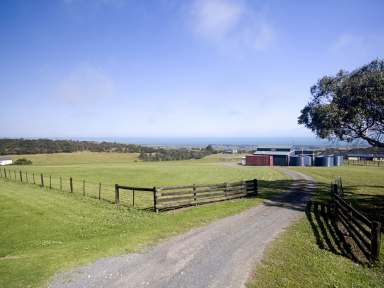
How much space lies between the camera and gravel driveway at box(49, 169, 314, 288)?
33.9 ft

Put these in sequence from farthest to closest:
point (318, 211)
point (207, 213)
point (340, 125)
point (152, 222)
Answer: point (340, 125) → point (318, 211) → point (207, 213) → point (152, 222)

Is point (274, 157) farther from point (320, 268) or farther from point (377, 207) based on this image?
point (320, 268)

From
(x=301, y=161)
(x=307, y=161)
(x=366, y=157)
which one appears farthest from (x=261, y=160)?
(x=366, y=157)

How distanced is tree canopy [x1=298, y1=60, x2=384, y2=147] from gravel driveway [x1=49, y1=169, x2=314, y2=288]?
665 inches

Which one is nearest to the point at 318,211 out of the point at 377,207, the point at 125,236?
the point at 377,207

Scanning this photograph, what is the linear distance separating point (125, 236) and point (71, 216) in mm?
7447

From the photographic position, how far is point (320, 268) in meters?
11.8

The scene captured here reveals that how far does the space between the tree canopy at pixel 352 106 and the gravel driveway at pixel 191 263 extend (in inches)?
665

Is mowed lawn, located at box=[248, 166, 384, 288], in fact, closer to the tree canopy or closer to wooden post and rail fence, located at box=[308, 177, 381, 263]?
wooden post and rail fence, located at box=[308, 177, 381, 263]

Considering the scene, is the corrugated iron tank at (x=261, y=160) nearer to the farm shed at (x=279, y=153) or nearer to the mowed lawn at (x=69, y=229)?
the farm shed at (x=279, y=153)

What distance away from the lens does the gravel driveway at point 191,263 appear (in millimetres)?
10328

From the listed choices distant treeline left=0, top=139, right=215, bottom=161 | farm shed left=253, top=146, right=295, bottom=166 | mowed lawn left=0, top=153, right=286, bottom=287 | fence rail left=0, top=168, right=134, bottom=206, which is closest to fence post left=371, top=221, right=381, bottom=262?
mowed lawn left=0, top=153, right=286, bottom=287

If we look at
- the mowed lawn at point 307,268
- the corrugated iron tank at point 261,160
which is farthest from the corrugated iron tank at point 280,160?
the mowed lawn at point 307,268

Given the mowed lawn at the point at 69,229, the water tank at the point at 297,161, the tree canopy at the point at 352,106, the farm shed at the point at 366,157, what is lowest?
the farm shed at the point at 366,157
